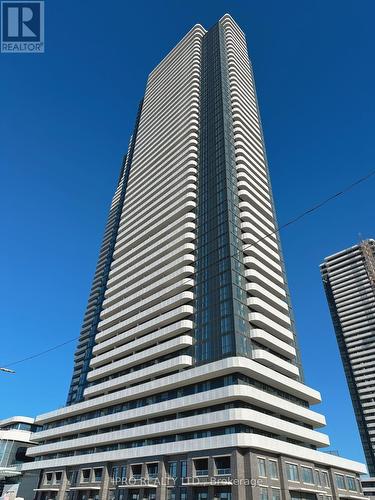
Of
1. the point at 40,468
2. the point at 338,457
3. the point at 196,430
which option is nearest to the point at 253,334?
the point at 196,430

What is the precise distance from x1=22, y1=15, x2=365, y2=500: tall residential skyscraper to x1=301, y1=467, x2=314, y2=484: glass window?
24 cm

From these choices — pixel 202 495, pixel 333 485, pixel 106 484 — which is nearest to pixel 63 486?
pixel 106 484

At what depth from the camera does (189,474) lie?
51594 millimetres

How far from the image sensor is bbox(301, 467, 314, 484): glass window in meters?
55.9

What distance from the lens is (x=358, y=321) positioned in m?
175

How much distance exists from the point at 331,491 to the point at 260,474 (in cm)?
2078

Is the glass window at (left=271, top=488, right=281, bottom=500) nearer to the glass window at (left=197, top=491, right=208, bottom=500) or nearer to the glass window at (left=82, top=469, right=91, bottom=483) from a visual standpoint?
the glass window at (left=197, top=491, right=208, bottom=500)

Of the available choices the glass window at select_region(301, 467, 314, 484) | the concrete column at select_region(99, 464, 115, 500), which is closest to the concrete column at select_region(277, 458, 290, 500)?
the glass window at select_region(301, 467, 314, 484)

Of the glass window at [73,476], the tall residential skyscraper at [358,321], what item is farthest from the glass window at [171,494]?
the tall residential skyscraper at [358,321]

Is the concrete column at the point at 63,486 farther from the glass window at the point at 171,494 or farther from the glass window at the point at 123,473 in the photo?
the glass window at the point at 171,494

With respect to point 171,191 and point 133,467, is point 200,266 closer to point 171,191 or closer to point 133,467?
point 171,191

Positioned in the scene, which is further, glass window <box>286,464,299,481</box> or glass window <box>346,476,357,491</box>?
glass window <box>346,476,357,491</box>

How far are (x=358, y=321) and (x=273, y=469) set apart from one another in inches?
5505

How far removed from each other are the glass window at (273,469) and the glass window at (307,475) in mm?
6356
